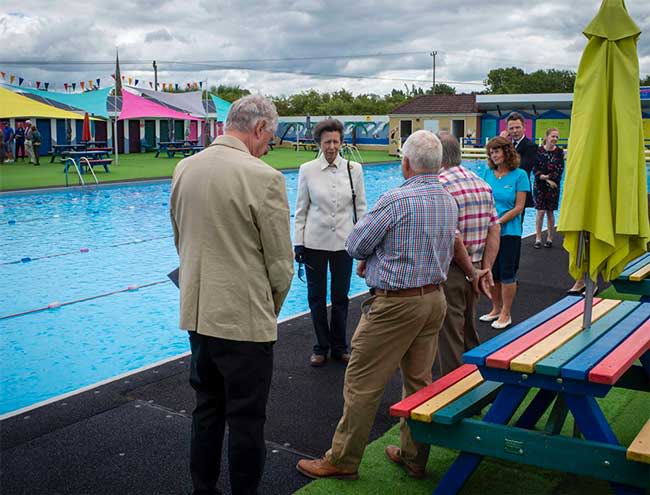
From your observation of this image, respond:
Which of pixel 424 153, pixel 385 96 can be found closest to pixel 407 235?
pixel 424 153

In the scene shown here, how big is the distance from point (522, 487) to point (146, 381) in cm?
290

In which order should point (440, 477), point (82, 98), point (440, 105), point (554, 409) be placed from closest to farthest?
1. point (554, 409)
2. point (440, 477)
3. point (82, 98)
4. point (440, 105)

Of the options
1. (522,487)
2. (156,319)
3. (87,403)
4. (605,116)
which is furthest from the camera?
(156,319)

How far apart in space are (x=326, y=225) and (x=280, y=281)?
2444 millimetres

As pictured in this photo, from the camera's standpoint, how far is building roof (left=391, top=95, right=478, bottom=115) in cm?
4280

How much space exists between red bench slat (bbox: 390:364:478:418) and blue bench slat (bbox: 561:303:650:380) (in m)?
0.72

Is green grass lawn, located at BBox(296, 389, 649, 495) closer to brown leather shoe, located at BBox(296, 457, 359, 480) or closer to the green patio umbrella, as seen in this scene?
brown leather shoe, located at BBox(296, 457, 359, 480)

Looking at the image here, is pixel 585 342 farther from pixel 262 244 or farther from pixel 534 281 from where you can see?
pixel 534 281

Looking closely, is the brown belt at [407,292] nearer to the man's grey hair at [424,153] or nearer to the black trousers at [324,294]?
the man's grey hair at [424,153]

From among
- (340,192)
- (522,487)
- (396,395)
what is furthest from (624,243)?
(340,192)

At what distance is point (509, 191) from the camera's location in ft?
22.4

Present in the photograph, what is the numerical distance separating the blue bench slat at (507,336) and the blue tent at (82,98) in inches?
1275

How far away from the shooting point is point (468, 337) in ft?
15.8

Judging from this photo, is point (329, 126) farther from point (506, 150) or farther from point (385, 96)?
point (385, 96)
